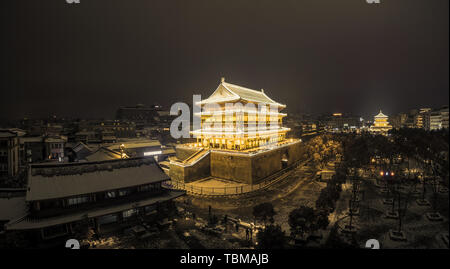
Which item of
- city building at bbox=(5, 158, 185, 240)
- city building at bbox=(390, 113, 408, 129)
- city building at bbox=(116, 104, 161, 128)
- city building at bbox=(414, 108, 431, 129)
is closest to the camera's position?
city building at bbox=(5, 158, 185, 240)

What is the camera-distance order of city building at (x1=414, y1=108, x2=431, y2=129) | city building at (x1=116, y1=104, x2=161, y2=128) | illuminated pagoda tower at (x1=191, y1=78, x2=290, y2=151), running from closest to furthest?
illuminated pagoda tower at (x1=191, y1=78, x2=290, y2=151)
city building at (x1=414, y1=108, x2=431, y2=129)
city building at (x1=116, y1=104, x2=161, y2=128)

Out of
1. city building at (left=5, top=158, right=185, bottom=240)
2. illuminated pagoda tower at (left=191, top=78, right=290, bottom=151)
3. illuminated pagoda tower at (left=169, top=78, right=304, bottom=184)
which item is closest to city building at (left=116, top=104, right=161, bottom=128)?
illuminated pagoda tower at (left=191, top=78, right=290, bottom=151)

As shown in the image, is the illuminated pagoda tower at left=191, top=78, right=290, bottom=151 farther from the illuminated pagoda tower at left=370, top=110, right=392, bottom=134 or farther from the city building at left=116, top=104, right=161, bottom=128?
the city building at left=116, top=104, right=161, bottom=128

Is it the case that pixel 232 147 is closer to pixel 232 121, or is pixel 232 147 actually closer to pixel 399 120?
pixel 232 121

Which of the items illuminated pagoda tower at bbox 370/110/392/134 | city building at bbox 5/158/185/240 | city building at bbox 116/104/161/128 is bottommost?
city building at bbox 5/158/185/240

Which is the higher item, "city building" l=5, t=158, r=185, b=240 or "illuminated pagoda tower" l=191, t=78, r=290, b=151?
"illuminated pagoda tower" l=191, t=78, r=290, b=151
